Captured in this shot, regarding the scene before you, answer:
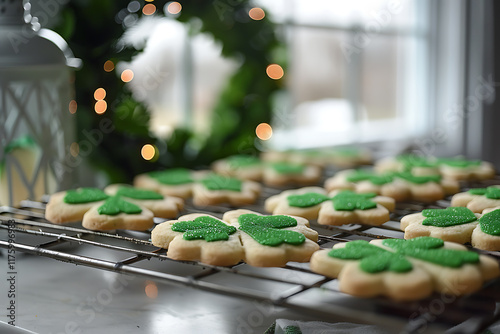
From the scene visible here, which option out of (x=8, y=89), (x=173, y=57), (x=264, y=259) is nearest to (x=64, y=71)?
(x=8, y=89)

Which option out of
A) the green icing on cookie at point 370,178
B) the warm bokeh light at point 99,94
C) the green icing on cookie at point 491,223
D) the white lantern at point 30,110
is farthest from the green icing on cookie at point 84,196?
the green icing on cookie at point 491,223

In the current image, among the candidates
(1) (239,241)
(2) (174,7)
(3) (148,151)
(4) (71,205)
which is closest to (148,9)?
(2) (174,7)

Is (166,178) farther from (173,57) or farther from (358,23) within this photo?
(358,23)

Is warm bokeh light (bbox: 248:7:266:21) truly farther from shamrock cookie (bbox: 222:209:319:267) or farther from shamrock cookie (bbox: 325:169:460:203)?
shamrock cookie (bbox: 222:209:319:267)

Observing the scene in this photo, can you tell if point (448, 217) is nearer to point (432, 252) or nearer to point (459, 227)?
point (459, 227)

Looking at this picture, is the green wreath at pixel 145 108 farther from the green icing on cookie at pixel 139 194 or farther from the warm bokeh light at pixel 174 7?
the green icing on cookie at pixel 139 194

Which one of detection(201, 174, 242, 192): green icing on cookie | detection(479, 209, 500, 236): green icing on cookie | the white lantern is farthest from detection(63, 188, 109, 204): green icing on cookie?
detection(479, 209, 500, 236): green icing on cookie
